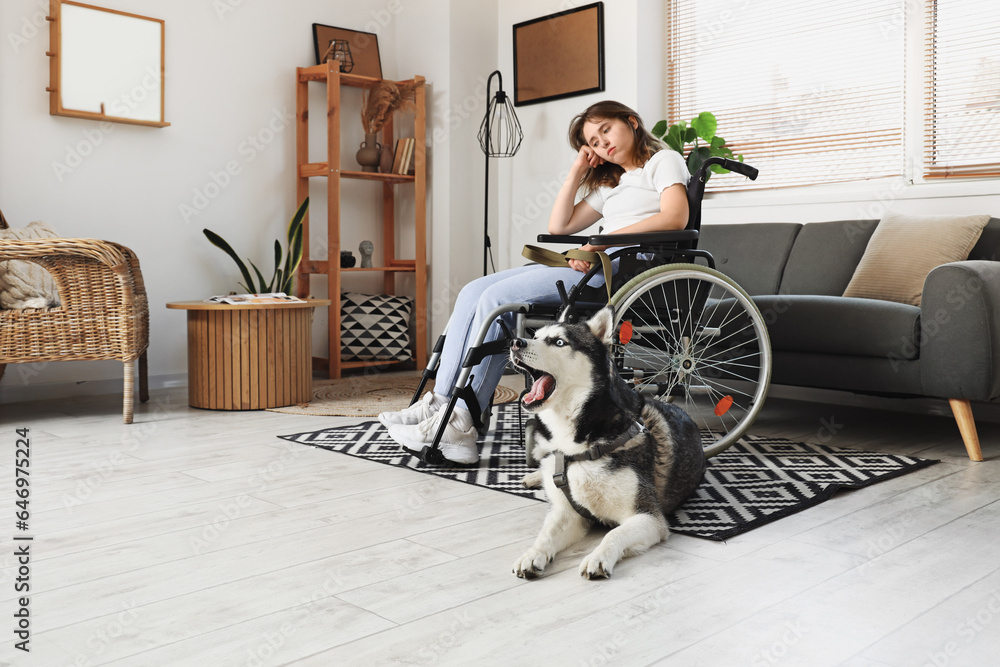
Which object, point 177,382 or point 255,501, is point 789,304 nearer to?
point 255,501

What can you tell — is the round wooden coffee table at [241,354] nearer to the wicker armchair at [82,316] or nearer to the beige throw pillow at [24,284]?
the wicker armchair at [82,316]

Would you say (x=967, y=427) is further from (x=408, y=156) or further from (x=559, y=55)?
(x=408, y=156)

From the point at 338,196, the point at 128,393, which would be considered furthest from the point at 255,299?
the point at 338,196

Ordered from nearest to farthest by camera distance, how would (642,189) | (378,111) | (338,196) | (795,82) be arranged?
(642,189)
(795,82)
(338,196)
(378,111)

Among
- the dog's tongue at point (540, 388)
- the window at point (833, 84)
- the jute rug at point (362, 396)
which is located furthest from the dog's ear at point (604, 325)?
the window at point (833, 84)

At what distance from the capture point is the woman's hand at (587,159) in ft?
8.04

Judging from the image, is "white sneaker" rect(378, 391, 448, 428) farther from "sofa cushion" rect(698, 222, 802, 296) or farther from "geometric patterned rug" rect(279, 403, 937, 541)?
"sofa cushion" rect(698, 222, 802, 296)

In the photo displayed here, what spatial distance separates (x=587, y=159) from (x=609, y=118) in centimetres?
14

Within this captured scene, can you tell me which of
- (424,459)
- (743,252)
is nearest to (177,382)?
(424,459)

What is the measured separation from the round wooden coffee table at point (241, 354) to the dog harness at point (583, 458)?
1.91m

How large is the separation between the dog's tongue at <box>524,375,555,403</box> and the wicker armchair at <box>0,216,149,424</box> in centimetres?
190

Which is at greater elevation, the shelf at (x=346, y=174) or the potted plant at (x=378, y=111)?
the potted plant at (x=378, y=111)

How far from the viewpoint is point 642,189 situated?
2.36 m

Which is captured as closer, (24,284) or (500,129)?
(24,284)
